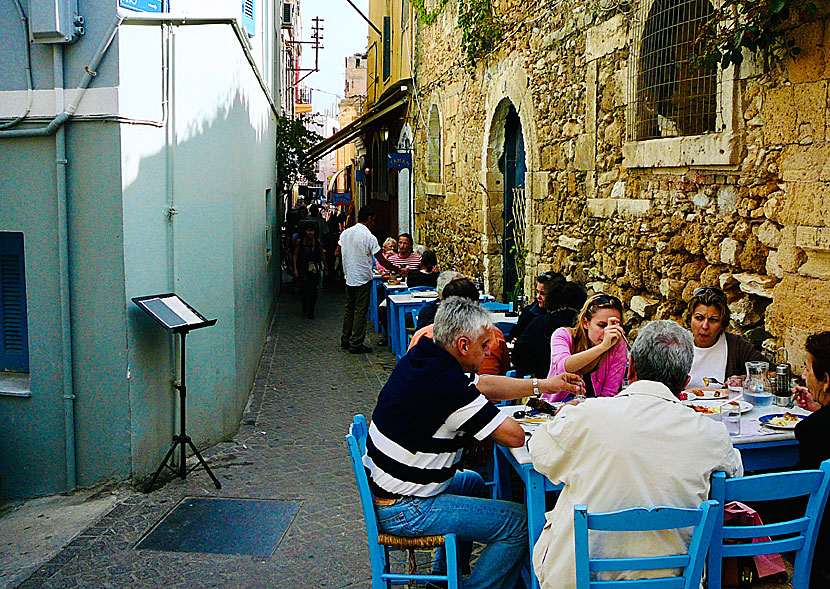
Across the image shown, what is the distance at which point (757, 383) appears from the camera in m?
4.34

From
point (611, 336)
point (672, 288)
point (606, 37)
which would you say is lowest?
point (611, 336)

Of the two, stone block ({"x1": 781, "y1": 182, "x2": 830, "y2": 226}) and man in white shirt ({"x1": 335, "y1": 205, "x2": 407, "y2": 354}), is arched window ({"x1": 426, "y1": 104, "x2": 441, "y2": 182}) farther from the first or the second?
stone block ({"x1": 781, "y1": 182, "x2": 830, "y2": 226})

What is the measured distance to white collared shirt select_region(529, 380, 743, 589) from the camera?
280cm

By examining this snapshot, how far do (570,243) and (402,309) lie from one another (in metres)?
2.26

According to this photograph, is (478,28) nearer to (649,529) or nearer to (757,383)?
(757,383)

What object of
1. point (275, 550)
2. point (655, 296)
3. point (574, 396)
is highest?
point (655, 296)

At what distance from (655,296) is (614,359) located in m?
1.63

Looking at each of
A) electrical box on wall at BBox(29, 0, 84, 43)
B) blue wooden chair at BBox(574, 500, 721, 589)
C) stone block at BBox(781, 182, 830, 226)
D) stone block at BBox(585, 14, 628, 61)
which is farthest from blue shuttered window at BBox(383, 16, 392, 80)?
blue wooden chair at BBox(574, 500, 721, 589)

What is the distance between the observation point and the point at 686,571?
2875 millimetres

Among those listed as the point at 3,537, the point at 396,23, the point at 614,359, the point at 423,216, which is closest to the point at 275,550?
the point at 3,537

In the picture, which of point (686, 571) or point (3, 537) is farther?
point (3, 537)

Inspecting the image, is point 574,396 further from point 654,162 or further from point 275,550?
point 654,162

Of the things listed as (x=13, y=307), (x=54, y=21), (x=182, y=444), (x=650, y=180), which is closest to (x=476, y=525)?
(x=182, y=444)

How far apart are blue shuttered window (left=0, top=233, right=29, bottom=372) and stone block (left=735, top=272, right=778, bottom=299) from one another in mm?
4633
